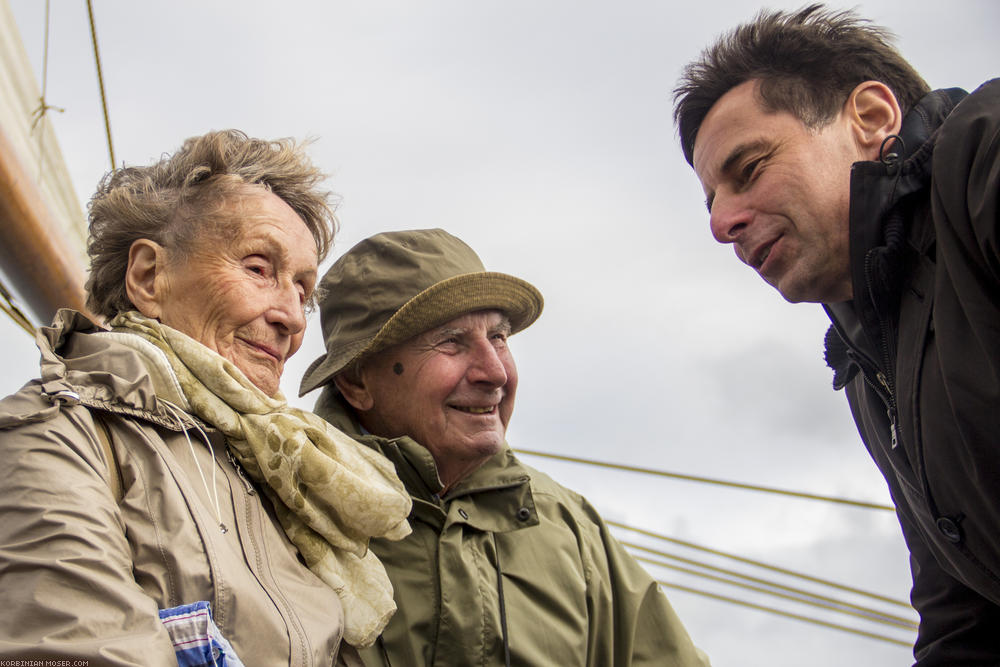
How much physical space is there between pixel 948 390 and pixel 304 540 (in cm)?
141

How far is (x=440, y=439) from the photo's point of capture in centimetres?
279

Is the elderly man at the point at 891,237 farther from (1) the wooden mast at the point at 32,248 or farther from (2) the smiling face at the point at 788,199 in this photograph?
(1) the wooden mast at the point at 32,248

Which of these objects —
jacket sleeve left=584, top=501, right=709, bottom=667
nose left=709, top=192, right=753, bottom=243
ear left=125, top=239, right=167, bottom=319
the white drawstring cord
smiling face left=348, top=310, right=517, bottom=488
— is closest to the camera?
the white drawstring cord

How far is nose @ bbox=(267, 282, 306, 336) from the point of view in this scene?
7.38ft

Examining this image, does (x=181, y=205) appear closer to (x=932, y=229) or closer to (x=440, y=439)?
(x=440, y=439)

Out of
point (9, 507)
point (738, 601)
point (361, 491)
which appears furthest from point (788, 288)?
point (738, 601)

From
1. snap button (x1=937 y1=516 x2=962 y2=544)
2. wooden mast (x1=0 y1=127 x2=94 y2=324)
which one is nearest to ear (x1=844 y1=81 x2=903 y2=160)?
snap button (x1=937 y1=516 x2=962 y2=544)

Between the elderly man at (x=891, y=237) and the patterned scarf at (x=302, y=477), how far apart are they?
121cm

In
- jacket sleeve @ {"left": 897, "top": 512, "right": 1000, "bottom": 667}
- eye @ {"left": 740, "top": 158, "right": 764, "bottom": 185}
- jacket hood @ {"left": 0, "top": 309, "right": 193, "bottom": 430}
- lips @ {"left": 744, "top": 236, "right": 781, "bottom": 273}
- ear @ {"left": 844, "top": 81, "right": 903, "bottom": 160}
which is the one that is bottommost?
jacket sleeve @ {"left": 897, "top": 512, "right": 1000, "bottom": 667}

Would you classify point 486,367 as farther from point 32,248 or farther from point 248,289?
point 32,248

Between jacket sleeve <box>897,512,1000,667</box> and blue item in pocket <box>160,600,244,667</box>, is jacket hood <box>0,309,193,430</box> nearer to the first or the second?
blue item in pocket <box>160,600,244,667</box>

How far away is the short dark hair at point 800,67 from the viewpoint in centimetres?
245

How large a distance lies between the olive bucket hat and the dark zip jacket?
1056 mm

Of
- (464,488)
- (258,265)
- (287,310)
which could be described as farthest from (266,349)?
(464,488)
